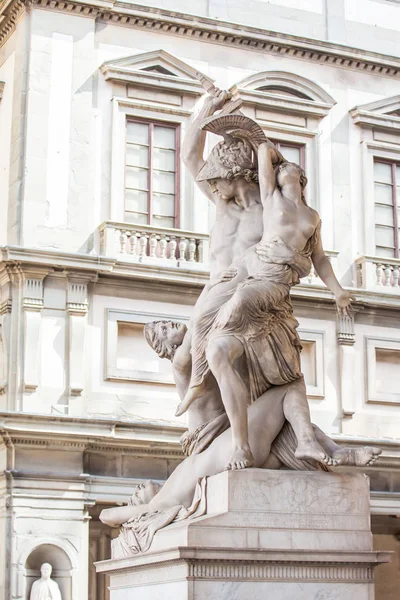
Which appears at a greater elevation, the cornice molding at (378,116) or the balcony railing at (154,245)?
the cornice molding at (378,116)

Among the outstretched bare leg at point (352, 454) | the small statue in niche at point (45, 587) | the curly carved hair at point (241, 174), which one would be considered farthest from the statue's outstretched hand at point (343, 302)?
the small statue in niche at point (45, 587)

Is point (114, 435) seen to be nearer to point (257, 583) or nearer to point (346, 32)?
point (346, 32)

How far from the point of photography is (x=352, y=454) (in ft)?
21.7

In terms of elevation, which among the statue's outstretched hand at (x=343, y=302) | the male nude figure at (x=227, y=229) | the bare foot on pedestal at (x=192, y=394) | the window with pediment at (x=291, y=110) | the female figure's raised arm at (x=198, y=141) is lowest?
the bare foot on pedestal at (x=192, y=394)

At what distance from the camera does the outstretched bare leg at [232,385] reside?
6.62m

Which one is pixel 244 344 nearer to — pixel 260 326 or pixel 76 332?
pixel 260 326

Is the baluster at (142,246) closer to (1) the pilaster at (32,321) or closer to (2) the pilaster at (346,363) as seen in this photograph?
(1) the pilaster at (32,321)

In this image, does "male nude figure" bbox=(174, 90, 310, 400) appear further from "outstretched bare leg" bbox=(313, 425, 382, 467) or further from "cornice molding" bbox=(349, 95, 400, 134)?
"cornice molding" bbox=(349, 95, 400, 134)

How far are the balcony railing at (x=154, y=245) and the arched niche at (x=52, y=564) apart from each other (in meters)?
4.53

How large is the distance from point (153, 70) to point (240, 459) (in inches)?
586

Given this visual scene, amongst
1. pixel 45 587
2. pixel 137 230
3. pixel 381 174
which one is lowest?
pixel 45 587

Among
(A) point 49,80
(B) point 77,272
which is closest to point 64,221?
(B) point 77,272

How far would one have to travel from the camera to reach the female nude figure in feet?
22.0

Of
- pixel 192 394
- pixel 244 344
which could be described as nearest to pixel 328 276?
pixel 244 344
